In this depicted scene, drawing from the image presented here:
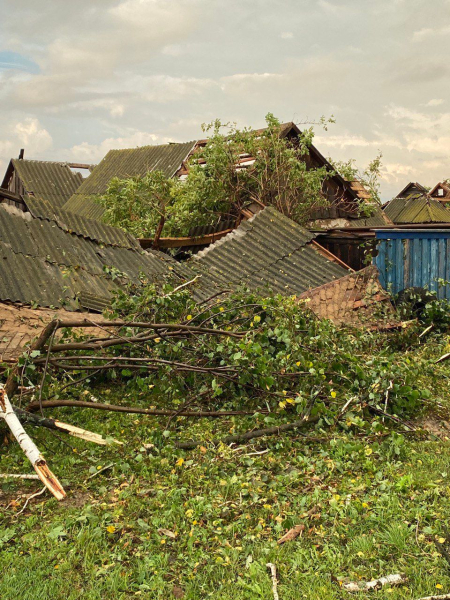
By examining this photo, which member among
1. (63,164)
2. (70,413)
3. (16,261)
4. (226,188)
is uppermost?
(63,164)

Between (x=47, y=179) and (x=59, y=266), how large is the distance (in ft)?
74.4

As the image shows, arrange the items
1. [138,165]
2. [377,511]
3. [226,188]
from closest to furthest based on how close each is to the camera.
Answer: [377,511], [226,188], [138,165]

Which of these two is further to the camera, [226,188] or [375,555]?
[226,188]

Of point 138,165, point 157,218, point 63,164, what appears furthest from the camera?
point 63,164

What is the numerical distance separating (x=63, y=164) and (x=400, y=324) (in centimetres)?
2726

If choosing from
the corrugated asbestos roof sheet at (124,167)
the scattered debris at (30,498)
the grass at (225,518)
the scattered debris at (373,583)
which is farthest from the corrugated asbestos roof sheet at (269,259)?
the corrugated asbestos roof sheet at (124,167)

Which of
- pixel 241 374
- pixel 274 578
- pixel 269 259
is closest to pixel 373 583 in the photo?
pixel 274 578

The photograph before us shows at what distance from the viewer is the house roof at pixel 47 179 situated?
28703mm

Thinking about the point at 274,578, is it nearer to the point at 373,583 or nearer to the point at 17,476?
the point at 373,583

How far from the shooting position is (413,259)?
438 inches

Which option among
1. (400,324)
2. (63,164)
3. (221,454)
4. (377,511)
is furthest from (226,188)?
(63,164)

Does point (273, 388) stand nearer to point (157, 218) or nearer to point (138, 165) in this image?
point (157, 218)

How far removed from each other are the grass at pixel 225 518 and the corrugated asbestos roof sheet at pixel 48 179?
2511 centimetres

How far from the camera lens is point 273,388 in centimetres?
594
